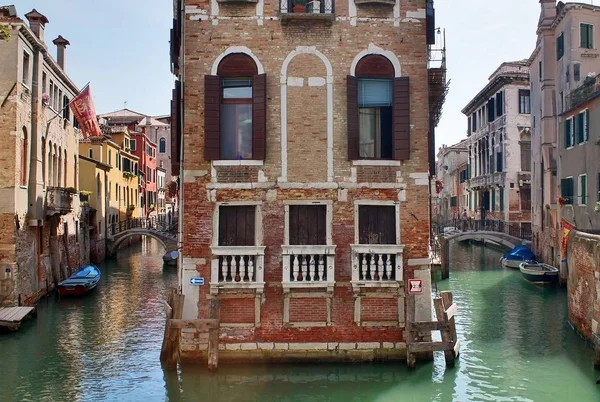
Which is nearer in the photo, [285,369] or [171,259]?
[285,369]

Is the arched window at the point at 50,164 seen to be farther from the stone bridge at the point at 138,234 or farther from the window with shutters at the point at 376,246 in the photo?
the window with shutters at the point at 376,246

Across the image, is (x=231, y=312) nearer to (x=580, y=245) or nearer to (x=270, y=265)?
(x=270, y=265)

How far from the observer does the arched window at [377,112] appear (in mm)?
12375

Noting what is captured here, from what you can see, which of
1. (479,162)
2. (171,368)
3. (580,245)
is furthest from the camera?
(479,162)

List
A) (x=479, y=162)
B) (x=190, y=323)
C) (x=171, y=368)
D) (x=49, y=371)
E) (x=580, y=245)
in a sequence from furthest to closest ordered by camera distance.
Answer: (x=479, y=162) < (x=580, y=245) < (x=49, y=371) < (x=171, y=368) < (x=190, y=323)

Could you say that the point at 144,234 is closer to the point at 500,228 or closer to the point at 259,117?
the point at 500,228

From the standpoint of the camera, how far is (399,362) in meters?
12.3

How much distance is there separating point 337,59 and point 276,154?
2339mm

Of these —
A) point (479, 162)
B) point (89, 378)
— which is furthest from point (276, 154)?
point (479, 162)

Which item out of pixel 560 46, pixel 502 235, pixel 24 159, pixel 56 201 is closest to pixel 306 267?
pixel 24 159

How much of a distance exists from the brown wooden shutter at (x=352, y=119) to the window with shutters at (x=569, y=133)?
16368 millimetres

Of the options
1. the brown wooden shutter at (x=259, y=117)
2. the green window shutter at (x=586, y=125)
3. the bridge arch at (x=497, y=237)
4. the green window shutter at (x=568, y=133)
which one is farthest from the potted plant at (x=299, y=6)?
the bridge arch at (x=497, y=237)

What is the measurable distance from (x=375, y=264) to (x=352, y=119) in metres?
3.02

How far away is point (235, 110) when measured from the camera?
12.6m
